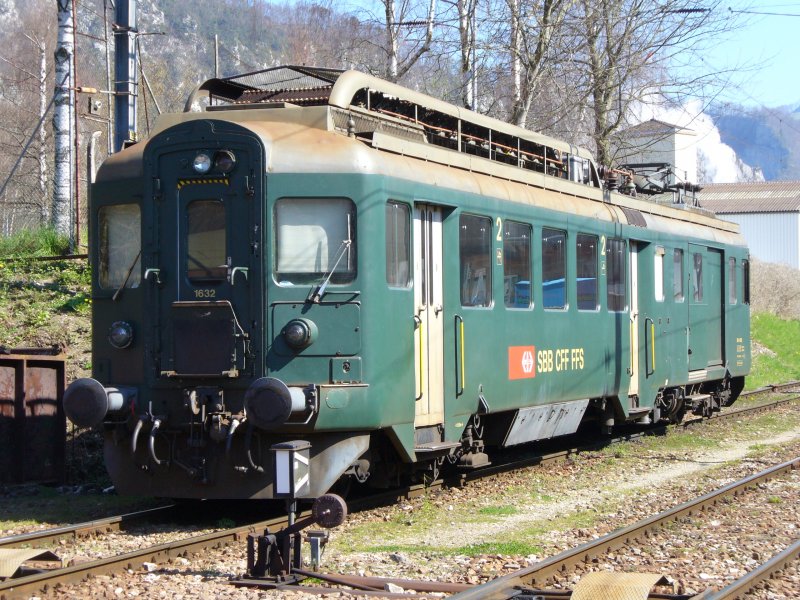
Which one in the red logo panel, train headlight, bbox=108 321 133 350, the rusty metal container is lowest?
the rusty metal container

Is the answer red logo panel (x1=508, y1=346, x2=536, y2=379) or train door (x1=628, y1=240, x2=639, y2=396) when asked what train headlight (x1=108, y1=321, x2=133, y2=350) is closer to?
red logo panel (x1=508, y1=346, x2=536, y2=379)

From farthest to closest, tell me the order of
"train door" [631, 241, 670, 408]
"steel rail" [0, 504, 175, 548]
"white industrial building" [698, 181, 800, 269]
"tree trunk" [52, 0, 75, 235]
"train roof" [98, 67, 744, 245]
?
"white industrial building" [698, 181, 800, 269] < "tree trunk" [52, 0, 75, 235] < "train door" [631, 241, 670, 408] < "train roof" [98, 67, 744, 245] < "steel rail" [0, 504, 175, 548]

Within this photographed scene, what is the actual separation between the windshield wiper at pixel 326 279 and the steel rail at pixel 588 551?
2.75 metres

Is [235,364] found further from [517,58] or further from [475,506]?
[517,58]

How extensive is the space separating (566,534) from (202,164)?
162 inches

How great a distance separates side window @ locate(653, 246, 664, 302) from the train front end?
726 cm

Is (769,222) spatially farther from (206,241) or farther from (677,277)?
(206,241)

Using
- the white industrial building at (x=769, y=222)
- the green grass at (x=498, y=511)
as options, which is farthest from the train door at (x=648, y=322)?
the white industrial building at (x=769, y=222)

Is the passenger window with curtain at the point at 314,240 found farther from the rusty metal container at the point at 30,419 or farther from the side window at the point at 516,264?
the rusty metal container at the point at 30,419

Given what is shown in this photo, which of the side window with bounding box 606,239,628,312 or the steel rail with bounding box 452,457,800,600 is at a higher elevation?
the side window with bounding box 606,239,628,312

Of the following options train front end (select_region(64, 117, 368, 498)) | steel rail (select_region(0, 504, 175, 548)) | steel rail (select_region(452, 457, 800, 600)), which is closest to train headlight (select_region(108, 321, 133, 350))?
train front end (select_region(64, 117, 368, 498))

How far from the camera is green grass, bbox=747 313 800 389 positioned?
27.9m

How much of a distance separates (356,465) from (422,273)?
1.77 meters

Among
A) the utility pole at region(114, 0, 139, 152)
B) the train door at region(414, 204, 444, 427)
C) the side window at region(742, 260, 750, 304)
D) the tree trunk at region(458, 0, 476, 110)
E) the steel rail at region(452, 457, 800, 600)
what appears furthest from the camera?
the tree trunk at region(458, 0, 476, 110)
